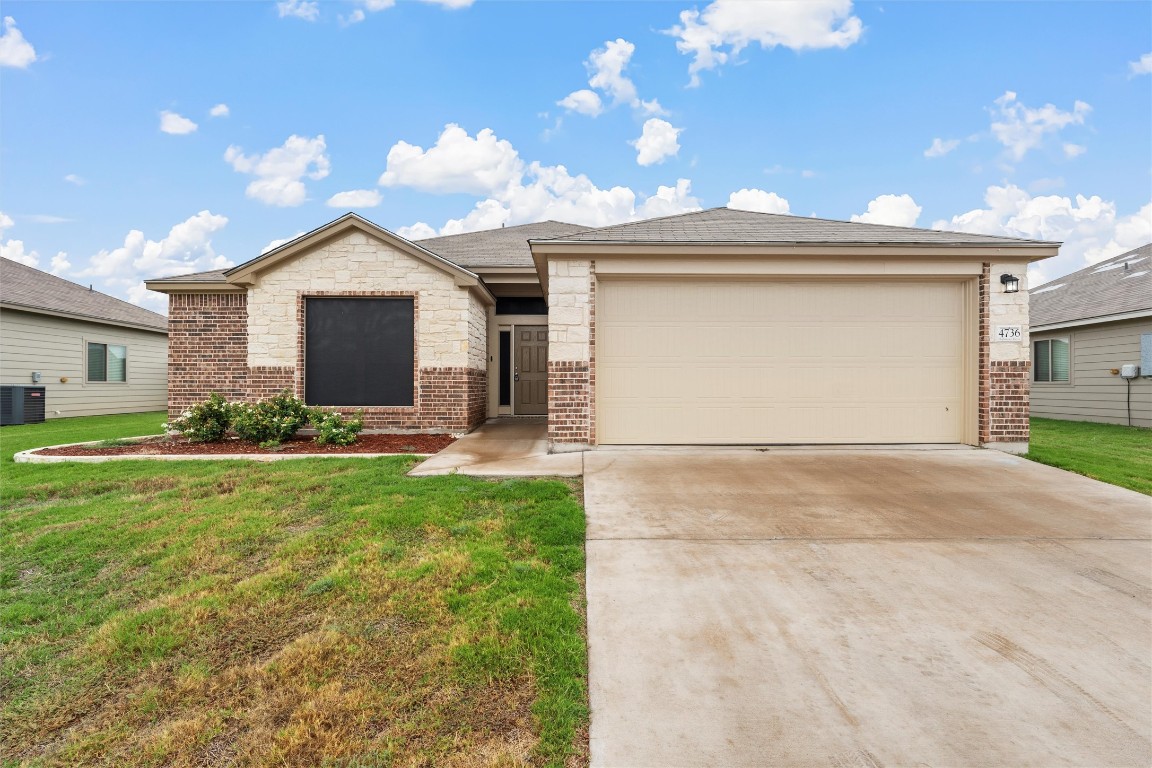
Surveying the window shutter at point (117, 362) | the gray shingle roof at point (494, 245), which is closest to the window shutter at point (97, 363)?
the window shutter at point (117, 362)

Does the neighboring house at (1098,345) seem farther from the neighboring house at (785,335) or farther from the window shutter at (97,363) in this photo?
the window shutter at (97,363)

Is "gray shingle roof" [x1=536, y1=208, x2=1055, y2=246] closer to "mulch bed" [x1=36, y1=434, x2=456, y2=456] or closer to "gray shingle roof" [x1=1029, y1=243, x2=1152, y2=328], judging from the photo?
"mulch bed" [x1=36, y1=434, x2=456, y2=456]

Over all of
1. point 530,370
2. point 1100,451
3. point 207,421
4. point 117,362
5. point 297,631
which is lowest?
point 297,631

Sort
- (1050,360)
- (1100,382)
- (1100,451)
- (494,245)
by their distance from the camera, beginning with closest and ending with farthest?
(1100,451) → (1100,382) → (494,245) → (1050,360)

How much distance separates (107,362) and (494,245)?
12.4m

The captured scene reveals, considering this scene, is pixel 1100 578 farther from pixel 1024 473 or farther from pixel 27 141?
pixel 27 141

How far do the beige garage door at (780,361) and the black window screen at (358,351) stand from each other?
4.20m

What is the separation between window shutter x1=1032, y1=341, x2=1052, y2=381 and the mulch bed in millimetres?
15837

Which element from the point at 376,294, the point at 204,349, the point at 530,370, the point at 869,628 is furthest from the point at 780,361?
the point at 204,349

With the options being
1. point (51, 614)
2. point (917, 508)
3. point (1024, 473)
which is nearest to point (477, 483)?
point (51, 614)

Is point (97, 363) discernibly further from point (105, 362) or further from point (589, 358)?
point (589, 358)

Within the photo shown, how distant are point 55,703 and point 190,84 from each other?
1406 cm

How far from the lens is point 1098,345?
41.9 ft

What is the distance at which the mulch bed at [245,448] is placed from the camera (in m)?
7.72
